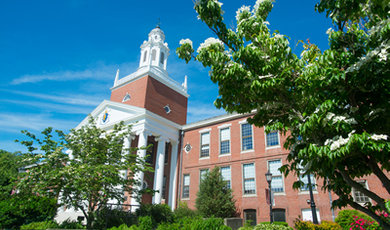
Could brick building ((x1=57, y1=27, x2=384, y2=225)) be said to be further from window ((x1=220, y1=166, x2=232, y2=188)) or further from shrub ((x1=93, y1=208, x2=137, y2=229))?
shrub ((x1=93, y1=208, x2=137, y2=229))

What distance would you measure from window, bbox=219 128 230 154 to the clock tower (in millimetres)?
7349

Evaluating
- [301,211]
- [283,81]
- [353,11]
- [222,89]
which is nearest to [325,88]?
[283,81]

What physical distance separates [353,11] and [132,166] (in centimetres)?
1237

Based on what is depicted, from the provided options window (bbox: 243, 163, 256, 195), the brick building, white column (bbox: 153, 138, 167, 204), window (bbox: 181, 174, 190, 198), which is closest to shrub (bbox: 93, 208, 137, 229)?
the brick building

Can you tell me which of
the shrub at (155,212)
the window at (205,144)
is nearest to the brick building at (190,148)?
the window at (205,144)

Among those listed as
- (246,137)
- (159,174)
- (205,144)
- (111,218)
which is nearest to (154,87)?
(205,144)

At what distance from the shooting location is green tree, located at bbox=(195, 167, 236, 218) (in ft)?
66.1

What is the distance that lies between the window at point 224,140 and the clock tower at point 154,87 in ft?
24.1

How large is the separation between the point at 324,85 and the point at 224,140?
811 inches

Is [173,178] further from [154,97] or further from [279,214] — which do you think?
[279,214]

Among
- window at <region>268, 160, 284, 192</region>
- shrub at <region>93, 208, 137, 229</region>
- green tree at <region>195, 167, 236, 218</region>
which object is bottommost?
shrub at <region>93, 208, 137, 229</region>

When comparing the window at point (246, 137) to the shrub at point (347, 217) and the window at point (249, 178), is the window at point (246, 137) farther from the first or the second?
the shrub at point (347, 217)

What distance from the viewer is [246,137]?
24.0 meters

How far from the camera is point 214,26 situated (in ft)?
21.6
